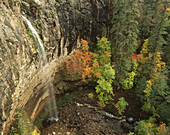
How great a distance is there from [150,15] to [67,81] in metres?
20.1

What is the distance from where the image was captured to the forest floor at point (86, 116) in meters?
12.6

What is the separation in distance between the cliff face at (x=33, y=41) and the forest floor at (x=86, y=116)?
3550mm

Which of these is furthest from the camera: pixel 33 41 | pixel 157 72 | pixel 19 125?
pixel 157 72

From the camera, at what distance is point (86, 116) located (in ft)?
47.3

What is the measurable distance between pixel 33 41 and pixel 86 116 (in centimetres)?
1089

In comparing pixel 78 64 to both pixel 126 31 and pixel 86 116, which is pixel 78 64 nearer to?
pixel 86 116

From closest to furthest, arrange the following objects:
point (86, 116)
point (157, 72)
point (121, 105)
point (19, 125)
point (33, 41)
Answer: point (19, 125) → point (33, 41) → point (86, 116) → point (157, 72) → point (121, 105)

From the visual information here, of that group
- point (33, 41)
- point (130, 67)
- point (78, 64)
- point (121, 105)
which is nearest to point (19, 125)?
point (33, 41)

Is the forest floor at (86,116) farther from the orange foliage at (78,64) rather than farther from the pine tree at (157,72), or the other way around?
the orange foliage at (78,64)

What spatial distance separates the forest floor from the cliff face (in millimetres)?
3550

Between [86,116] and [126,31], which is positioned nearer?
[86,116]

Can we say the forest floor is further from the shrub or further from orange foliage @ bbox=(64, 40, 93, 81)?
the shrub

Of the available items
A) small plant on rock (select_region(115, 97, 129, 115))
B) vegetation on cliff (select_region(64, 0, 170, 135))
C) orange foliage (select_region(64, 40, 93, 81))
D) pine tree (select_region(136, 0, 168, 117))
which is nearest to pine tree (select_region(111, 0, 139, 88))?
vegetation on cliff (select_region(64, 0, 170, 135))

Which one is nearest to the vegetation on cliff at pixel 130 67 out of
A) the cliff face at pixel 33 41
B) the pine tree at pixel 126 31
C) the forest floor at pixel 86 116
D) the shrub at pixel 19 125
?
the pine tree at pixel 126 31
